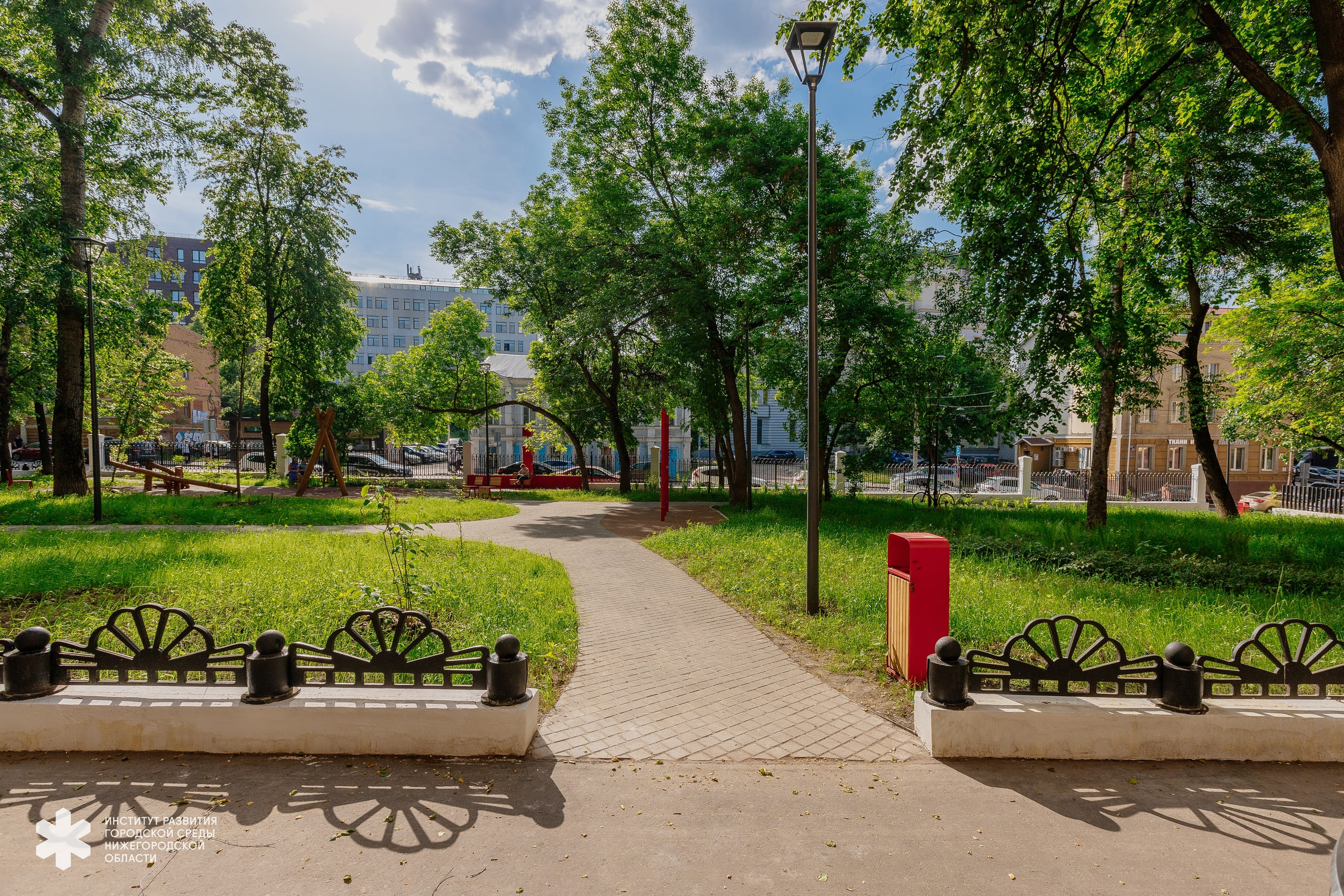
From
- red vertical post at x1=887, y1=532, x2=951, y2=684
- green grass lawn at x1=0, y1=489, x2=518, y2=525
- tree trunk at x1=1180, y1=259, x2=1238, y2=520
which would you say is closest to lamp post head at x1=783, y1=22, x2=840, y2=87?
red vertical post at x1=887, y1=532, x2=951, y2=684

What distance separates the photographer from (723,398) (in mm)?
19844

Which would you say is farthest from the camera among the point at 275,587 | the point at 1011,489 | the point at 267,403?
the point at 1011,489

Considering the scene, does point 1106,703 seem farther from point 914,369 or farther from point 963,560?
point 914,369

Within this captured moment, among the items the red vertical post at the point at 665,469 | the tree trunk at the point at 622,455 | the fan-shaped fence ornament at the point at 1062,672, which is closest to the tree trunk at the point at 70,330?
the red vertical post at the point at 665,469

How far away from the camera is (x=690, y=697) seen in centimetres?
491

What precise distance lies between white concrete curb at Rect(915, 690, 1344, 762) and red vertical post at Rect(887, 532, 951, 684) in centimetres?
90

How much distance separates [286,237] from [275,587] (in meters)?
25.5

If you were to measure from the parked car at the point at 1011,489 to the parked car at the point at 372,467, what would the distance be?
2843cm

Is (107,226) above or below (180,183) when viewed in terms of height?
below

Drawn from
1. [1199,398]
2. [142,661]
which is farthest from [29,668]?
[1199,398]

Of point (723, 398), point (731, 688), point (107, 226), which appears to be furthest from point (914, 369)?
point (107, 226)

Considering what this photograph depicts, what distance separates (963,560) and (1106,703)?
582 centimetres

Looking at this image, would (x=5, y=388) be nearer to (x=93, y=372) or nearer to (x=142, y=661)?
(x=93, y=372)

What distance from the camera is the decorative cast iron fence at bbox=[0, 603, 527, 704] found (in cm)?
384
